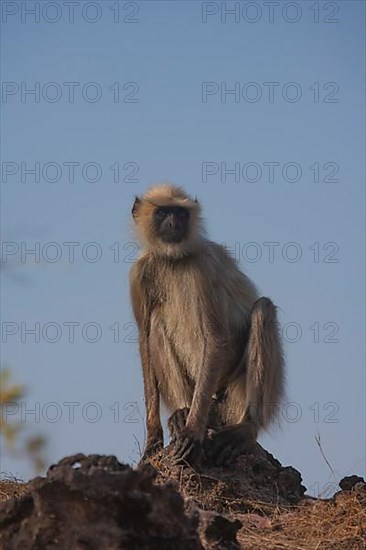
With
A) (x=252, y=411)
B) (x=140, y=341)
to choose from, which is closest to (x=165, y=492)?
(x=252, y=411)

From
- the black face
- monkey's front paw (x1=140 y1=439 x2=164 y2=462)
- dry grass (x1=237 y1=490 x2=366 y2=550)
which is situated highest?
the black face

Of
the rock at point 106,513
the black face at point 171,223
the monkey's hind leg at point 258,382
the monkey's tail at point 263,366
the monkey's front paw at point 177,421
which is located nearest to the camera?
the rock at point 106,513

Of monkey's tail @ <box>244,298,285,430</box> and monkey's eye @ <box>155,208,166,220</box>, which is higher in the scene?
monkey's eye @ <box>155,208,166,220</box>

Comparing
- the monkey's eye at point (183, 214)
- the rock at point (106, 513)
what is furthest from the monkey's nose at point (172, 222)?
the rock at point (106, 513)

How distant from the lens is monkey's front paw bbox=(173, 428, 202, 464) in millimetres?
7410

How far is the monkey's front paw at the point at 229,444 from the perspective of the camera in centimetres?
757

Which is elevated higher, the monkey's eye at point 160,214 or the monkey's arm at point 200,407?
the monkey's eye at point 160,214

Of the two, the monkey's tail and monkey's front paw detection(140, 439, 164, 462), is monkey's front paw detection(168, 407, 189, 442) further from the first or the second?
the monkey's tail

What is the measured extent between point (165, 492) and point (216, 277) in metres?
4.32

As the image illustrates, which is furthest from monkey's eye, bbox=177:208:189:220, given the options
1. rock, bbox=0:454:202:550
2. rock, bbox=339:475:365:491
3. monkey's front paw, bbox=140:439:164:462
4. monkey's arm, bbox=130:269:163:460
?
rock, bbox=0:454:202:550

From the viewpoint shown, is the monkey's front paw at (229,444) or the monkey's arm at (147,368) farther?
the monkey's arm at (147,368)

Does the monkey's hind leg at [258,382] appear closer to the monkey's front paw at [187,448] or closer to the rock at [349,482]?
the monkey's front paw at [187,448]

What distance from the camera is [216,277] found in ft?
27.9

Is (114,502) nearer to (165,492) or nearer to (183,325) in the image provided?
(165,492)
